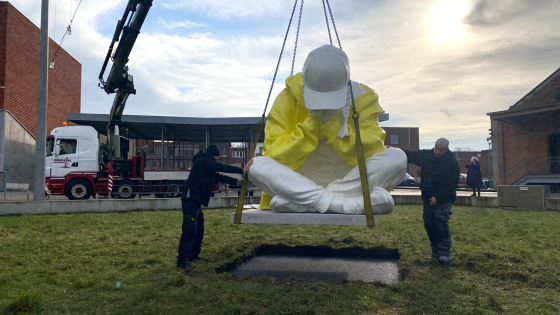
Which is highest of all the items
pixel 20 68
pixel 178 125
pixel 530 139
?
pixel 20 68

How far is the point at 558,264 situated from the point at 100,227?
6.95m

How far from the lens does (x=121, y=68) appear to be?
46.2 feet

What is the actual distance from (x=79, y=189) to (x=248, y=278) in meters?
10.9

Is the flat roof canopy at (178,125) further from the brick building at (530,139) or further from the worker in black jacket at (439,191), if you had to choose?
the worker in black jacket at (439,191)

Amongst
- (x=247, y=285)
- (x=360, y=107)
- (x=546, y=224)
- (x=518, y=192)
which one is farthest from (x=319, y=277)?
(x=518, y=192)

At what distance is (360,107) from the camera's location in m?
4.89

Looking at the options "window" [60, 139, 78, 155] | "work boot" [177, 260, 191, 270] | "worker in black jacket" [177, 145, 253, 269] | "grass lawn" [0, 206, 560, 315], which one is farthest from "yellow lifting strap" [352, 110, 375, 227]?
"window" [60, 139, 78, 155]

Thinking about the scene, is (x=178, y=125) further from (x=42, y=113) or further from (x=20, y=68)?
(x=20, y=68)

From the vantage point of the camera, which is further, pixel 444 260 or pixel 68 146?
pixel 68 146

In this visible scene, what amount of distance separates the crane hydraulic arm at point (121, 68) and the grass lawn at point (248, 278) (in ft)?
23.8

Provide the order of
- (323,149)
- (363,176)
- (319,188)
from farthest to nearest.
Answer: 1. (323,149)
2. (319,188)
3. (363,176)

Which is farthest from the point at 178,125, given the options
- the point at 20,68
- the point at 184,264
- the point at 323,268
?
the point at 323,268

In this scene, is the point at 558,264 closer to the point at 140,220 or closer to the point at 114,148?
the point at 140,220

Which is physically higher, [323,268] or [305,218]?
[305,218]
